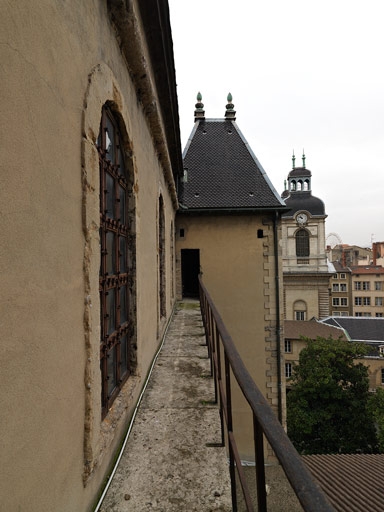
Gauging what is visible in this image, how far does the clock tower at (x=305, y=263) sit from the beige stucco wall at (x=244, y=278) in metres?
23.2

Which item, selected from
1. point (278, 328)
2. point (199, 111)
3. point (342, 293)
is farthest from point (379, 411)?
point (342, 293)

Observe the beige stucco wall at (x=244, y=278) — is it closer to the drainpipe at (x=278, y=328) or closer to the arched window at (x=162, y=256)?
the drainpipe at (x=278, y=328)

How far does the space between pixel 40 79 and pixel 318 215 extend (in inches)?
1369

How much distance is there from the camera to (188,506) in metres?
1.71


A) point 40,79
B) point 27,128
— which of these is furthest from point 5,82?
point 40,79

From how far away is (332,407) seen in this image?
19094mm

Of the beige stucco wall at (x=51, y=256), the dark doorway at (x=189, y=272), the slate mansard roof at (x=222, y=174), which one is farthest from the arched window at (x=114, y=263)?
the dark doorway at (x=189, y=272)

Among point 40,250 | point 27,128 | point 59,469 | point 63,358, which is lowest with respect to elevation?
point 59,469

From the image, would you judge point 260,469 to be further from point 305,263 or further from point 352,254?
point 352,254

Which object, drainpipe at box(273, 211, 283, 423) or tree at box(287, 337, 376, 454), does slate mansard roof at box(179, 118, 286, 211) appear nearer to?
drainpipe at box(273, 211, 283, 423)

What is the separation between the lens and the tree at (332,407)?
1861cm

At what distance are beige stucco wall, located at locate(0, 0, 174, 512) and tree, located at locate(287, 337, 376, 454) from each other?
807 inches

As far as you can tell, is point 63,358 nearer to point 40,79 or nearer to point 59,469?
point 59,469

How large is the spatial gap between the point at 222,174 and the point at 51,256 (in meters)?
10.6
